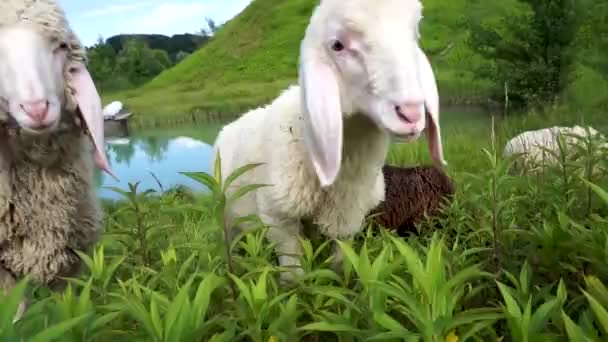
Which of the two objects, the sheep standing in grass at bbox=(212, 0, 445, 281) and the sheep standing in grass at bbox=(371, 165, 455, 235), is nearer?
the sheep standing in grass at bbox=(212, 0, 445, 281)

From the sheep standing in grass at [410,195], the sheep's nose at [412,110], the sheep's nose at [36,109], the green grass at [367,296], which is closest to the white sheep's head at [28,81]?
the sheep's nose at [36,109]

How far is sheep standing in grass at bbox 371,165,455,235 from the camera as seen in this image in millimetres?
4129

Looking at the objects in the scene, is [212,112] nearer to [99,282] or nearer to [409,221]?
[409,221]

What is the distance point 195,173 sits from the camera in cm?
130

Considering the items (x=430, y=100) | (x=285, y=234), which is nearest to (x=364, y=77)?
(x=430, y=100)

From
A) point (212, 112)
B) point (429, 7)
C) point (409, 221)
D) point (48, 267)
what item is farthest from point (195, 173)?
point (429, 7)

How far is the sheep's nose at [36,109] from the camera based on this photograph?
221 centimetres

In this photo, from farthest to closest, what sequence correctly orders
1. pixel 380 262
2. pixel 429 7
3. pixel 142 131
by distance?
pixel 429 7 → pixel 142 131 → pixel 380 262

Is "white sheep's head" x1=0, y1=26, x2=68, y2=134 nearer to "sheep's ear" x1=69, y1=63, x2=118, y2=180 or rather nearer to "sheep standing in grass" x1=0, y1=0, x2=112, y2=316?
"sheep standing in grass" x1=0, y1=0, x2=112, y2=316

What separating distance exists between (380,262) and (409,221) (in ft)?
9.97

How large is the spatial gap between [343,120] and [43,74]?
126 centimetres

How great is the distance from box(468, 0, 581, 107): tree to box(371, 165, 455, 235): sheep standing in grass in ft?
28.5

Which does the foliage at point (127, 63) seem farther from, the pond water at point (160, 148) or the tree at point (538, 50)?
the tree at point (538, 50)

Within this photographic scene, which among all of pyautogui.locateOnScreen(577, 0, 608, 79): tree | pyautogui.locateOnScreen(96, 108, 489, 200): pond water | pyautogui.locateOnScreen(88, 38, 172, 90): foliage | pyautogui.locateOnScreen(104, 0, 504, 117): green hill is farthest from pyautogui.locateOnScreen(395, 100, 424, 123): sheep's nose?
pyautogui.locateOnScreen(88, 38, 172, 90): foliage
